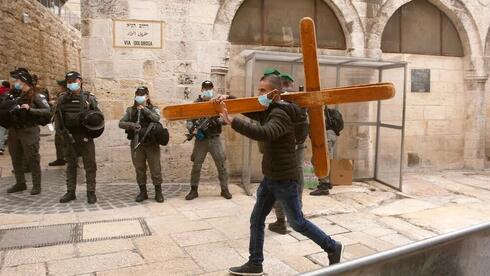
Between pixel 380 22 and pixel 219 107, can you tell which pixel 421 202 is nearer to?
pixel 380 22

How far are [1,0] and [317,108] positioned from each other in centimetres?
1106

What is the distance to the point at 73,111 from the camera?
5473mm

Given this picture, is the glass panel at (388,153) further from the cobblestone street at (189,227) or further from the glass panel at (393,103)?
the cobblestone street at (189,227)

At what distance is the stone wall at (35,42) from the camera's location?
11.5m

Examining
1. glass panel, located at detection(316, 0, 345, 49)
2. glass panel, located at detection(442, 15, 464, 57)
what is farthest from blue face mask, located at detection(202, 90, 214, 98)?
glass panel, located at detection(442, 15, 464, 57)

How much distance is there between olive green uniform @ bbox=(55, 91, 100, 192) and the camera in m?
5.46

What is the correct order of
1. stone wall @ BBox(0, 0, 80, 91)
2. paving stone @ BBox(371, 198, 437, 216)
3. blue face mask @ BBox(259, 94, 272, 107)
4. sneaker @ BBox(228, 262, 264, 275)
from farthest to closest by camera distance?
stone wall @ BBox(0, 0, 80, 91) → paving stone @ BBox(371, 198, 437, 216) → sneaker @ BBox(228, 262, 264, 275) → blue face mask @ BBox(259, 94, 272, 107)

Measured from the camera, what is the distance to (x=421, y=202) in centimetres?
636

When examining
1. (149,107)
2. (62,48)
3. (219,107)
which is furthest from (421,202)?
(62,48)

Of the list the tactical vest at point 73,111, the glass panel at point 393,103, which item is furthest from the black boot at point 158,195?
the glass panel at point 393,103

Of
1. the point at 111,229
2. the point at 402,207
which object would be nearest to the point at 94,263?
the point at 111,229

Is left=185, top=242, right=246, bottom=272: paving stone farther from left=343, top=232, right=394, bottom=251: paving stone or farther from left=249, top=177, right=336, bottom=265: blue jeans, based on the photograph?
left=343, top=232, right=394, bottom=251: paving stone

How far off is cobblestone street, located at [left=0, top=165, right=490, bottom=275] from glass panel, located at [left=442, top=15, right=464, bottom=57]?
327cm

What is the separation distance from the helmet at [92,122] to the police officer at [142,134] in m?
0.27
